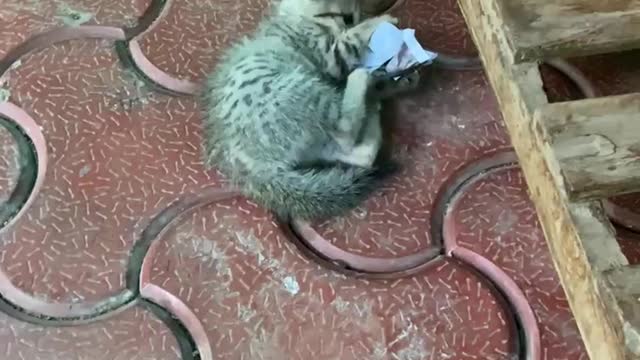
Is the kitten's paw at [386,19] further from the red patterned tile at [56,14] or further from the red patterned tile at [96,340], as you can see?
the red patterned tile at [96,340]

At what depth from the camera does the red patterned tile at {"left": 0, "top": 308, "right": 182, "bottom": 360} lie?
0.94 meters

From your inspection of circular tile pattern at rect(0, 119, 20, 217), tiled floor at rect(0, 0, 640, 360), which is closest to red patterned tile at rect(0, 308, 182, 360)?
tiled floor at rect(0, 0, 640, 360)

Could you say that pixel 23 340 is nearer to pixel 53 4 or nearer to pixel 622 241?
pixel 53 4

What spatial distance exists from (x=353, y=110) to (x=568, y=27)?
27 cm

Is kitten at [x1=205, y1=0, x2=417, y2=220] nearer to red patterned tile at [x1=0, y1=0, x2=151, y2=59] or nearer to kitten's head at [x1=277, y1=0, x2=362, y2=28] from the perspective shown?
kitten's head at [x1=277, y1=0, x2=362, y2=28]

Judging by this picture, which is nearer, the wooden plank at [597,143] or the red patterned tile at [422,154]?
the wooden plank at [597,143]

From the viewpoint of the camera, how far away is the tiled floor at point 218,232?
0.94 meters

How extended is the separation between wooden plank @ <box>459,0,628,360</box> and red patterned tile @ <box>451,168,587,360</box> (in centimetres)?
8

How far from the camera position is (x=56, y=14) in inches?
47.2

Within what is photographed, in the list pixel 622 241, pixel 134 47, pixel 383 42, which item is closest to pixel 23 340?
pixel 134 47

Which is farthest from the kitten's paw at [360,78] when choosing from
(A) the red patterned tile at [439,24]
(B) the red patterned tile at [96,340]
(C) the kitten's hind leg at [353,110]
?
(B) the red patterned tile at [96,340]

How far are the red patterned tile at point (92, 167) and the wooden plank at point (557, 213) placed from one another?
0.34 meters

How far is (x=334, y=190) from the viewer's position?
101cm

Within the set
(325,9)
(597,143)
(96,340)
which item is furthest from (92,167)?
(597,143)
